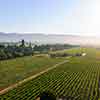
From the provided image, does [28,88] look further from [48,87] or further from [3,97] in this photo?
[3,97]

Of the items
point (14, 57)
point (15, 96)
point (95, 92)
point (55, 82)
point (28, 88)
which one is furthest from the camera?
point (14, 57)

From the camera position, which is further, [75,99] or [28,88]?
[28,88]

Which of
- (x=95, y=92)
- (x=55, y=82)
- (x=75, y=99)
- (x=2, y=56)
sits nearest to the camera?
(x=75, y=99)

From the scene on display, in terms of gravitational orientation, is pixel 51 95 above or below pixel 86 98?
above

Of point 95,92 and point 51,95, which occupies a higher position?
point 51,95

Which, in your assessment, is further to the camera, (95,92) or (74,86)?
(74,86)

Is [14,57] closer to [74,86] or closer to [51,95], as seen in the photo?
[74,86]

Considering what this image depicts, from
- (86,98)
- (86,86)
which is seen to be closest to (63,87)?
(86,86)

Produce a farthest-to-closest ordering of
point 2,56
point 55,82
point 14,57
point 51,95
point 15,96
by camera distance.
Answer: point 14,57, point 2,56, point 55,82, point 15,96, point 51,95

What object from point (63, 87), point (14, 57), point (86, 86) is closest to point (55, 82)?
point (63, 87)

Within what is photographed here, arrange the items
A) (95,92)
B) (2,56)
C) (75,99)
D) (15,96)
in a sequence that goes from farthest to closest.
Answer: (2,56)
(95,92)
(15,96)
(75,99)
